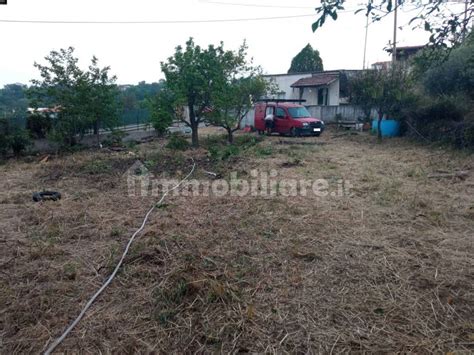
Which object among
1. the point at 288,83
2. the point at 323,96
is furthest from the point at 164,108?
the point at 323,96

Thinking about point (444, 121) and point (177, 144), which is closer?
point (444, 121)

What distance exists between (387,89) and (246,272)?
39.2 feet

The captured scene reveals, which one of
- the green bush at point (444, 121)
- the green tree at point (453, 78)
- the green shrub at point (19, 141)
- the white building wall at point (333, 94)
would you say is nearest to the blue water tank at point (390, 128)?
the green bush at point (444, 121)

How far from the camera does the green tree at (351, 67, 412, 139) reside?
12206 mm

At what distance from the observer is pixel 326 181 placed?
21.9 ft

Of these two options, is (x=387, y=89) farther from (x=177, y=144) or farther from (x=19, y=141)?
(x=19, y=141)

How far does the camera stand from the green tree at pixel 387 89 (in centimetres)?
1221

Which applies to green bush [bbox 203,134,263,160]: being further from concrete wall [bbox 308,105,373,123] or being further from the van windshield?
concrete wall [bbox 308,105,373,123]

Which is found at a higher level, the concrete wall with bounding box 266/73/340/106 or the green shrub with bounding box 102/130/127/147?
the concrete wall with bounding box 266/73/340/106

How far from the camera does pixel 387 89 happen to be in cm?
1258

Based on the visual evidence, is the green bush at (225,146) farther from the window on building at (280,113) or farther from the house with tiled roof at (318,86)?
the house with tiled roof at (318,86)

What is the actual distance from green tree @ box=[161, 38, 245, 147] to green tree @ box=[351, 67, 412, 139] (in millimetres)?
5831

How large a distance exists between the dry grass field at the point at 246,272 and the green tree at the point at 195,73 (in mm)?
6107

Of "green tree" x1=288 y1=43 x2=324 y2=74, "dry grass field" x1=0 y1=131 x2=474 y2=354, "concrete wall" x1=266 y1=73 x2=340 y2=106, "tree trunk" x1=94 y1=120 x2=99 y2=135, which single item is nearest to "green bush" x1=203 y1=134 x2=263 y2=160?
"tree trunk" x1=94 y1=120 x2=99 y2=135
